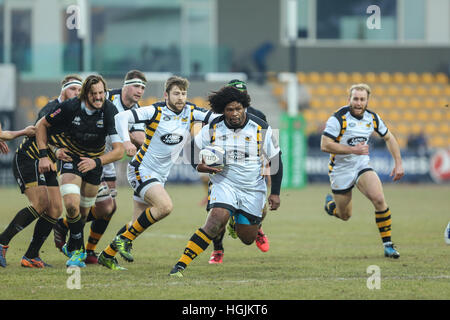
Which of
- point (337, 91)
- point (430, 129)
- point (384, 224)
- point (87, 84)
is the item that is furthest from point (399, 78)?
point (87, 84)

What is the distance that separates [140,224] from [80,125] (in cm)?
123

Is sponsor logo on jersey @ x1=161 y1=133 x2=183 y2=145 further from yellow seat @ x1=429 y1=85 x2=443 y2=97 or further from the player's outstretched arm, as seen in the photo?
yellow seat @ x1=429 y1=85 x2=443 y2=97

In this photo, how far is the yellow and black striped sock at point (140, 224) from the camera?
845 cm

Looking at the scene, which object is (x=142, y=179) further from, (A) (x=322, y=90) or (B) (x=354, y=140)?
(A) (x=322, y=90)

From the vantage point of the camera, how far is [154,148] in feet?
29.2

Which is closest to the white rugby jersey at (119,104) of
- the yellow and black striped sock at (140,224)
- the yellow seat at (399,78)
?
the yellow and black striped sock at (140,224)

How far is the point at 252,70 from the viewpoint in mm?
29312

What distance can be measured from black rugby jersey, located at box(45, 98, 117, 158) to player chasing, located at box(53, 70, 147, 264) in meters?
0.72

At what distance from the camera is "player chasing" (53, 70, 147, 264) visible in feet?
30.6

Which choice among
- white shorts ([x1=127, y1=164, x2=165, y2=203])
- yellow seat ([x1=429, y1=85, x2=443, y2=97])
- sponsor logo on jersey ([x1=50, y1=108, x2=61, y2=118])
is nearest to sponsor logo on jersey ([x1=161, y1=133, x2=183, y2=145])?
white shorts ([x1=127, y1=164, x2=165, y2=203])
